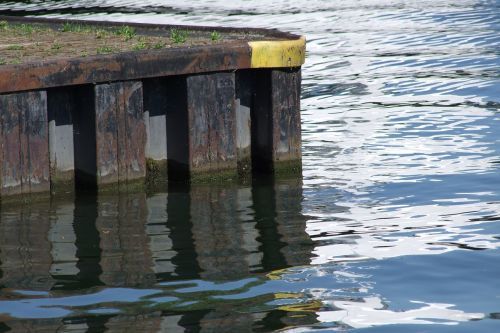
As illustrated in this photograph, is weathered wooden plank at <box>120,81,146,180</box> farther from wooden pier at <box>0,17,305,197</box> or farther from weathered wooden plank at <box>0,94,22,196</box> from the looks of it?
weathered wooden plank at <box>0,94,22,196</box>

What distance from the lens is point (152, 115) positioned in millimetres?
11570

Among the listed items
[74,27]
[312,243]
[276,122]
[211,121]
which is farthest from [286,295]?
[74,27]

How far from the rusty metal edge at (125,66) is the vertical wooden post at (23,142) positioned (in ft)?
0.47

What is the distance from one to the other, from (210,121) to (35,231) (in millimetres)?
2296

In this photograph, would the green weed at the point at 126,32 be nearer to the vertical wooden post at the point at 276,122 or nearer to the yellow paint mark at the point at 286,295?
the vertical wooden post at the point at 276,122

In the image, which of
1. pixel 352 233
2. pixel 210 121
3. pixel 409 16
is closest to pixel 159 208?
pixel 210 121

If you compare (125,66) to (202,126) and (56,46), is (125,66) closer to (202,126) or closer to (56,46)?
(202,126)

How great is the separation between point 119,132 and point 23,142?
0.94 metres

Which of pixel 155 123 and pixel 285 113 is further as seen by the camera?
pixel 285 113

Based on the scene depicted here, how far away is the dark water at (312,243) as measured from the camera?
778 cm

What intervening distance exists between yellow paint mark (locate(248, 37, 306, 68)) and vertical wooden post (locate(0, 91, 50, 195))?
2.25m

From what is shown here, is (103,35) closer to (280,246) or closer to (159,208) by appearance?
(159,208)

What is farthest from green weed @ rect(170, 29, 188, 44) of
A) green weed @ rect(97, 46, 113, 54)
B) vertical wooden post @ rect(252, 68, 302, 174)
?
vertical wooden post @ rect(252, 68, 302, 174)

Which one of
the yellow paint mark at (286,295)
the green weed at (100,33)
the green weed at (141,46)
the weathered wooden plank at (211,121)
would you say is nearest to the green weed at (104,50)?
the green weed at (141,46)
